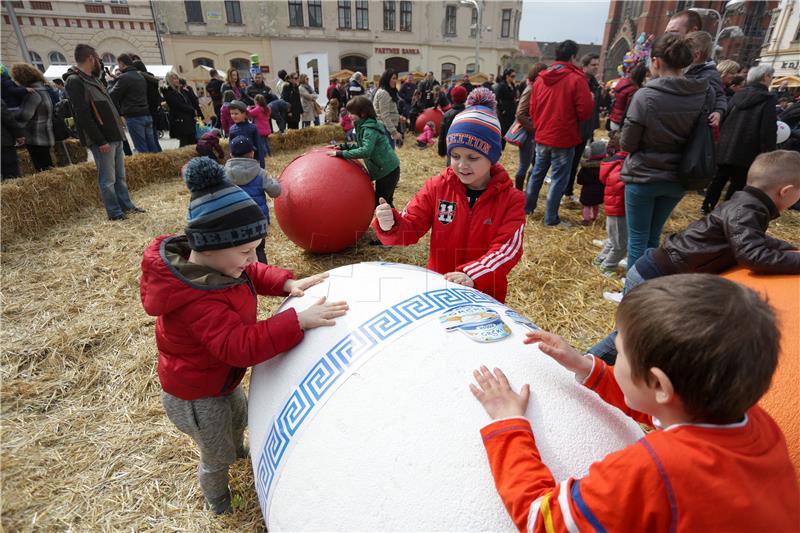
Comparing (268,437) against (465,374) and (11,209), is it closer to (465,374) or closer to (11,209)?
(465,374)

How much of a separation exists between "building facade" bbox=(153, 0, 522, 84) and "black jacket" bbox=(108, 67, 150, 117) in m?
34.1

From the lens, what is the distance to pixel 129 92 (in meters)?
8.18

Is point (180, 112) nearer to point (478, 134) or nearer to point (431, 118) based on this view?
point (431, 118)

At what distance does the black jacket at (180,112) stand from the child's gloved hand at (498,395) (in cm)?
1182

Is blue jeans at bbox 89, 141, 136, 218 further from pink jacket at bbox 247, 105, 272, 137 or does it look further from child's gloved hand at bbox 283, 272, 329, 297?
child's gloved hand at bbox 283, 272, 329, 297

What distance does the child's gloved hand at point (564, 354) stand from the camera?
5.07 feet

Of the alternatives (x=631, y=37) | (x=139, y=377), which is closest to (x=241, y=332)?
(x=139, y=377)

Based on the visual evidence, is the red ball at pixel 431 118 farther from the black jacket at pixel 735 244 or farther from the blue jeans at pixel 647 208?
the black jacket at pixel 735 244

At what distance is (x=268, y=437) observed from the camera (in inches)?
67.5

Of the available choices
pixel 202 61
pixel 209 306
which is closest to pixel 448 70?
pixel 202 61

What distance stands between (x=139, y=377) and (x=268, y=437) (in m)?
2.48

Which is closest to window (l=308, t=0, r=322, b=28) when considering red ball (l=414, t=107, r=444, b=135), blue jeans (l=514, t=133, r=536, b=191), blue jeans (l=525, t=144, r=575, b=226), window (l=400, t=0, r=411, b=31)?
window (l=400, t=0, r=411, b=31)

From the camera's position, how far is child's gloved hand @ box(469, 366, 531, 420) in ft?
4.54

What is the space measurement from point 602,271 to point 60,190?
28.7 feet
